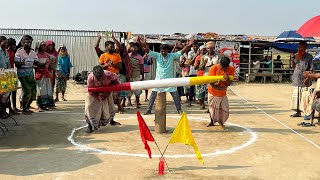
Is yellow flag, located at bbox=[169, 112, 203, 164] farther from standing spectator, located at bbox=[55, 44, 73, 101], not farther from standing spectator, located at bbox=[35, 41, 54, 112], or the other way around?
standing spectator, located at bbox=[55, 44, 73, 101]

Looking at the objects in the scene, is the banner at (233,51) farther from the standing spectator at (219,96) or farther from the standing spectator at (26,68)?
the standing spectator at (219,96)

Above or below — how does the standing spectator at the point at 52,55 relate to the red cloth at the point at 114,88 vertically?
above

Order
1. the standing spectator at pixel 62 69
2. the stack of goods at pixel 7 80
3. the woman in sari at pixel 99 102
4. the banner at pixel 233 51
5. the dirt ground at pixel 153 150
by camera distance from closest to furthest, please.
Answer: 1. the dirt ground at pixel 153 150
2. the stack of goods at pixel 7 80
3. the woman in sari at pixel 99 102
4. the standing spectator at pixel 62 69
5. the banner at pixel 233 51

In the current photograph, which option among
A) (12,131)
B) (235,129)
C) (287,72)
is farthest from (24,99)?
(287,72)

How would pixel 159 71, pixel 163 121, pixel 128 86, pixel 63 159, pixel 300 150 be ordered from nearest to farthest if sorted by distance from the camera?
pixel 63 159
pixel 300 150
pixel 128 86
pixel 163 121
pixel 159 71

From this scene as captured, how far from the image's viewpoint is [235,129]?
28.5 ft

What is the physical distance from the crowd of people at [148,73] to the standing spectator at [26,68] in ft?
6.10

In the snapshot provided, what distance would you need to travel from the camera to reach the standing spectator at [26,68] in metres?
10.1

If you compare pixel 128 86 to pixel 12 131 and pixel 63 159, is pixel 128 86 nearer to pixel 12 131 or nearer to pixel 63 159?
pixel 63 159

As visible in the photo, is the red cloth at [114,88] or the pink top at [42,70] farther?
the pink top at [42,70]

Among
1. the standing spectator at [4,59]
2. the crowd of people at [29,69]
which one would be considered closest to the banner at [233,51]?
the crowd of people at [29,69]

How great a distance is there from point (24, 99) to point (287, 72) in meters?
18.4

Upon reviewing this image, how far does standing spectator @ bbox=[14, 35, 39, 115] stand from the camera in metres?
10.1

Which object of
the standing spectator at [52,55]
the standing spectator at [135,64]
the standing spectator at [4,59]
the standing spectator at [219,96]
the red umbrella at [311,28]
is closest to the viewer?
the standing spectator at [219,96]
